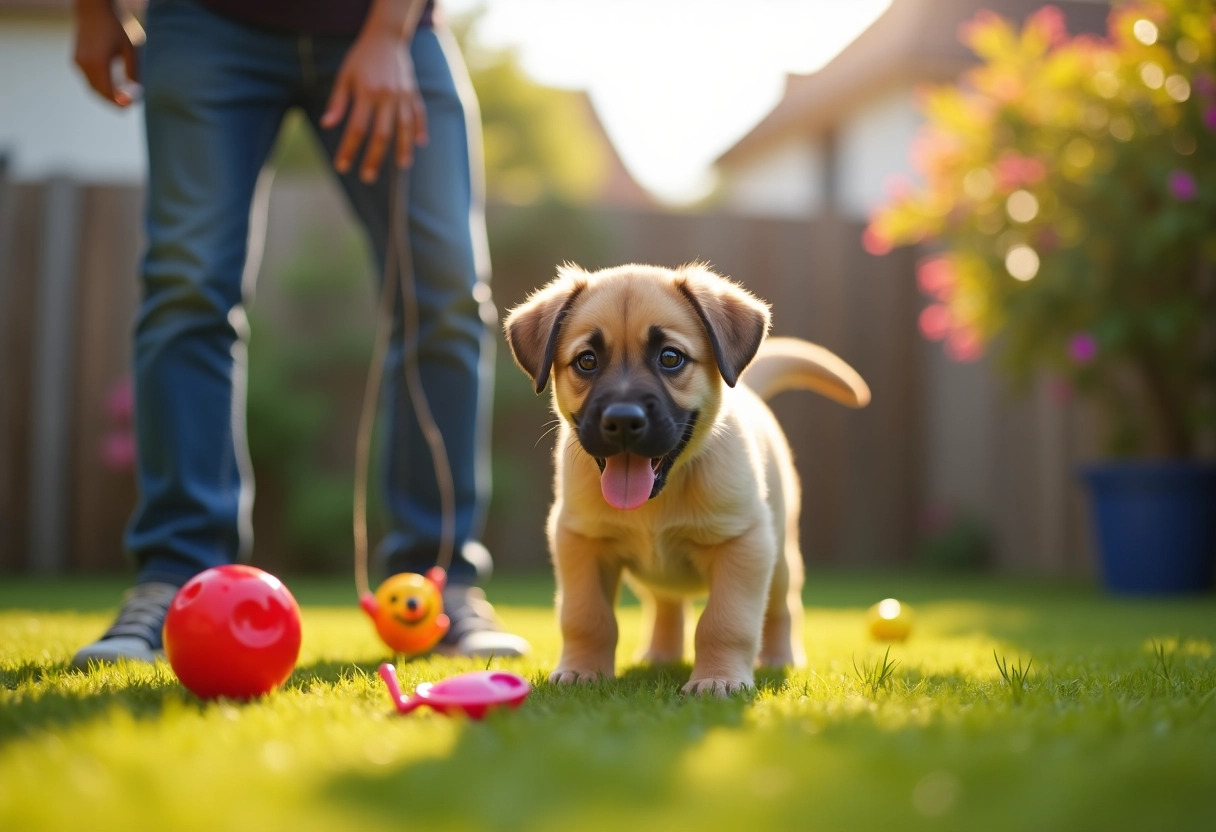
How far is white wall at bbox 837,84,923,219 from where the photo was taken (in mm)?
13469

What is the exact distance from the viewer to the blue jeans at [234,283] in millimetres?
2986

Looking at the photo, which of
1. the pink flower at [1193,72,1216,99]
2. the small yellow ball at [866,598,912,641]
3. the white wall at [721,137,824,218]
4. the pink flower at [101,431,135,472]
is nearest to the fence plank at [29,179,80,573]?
the pink flower at [101,431,135,472]

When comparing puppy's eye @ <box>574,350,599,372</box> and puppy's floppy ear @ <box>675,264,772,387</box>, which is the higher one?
puppy's floppy ear @ <box>675,264,772,387</box>

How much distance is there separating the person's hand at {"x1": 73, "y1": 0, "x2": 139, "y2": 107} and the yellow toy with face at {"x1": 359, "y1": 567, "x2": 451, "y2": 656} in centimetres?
178

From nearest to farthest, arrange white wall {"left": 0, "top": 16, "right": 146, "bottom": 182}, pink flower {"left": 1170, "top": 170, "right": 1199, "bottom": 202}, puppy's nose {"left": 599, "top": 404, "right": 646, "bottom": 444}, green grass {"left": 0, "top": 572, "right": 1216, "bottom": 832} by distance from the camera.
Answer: green grass {"left": 0, "top": 572, "right": 1216, "bottom": 832}, puppy's nose {"left": 599, "top": 404, "right": 646, "bottom": 444}, pink flower {"left": 1170, "top": 170, "right": 1199, "bottom": 202}, white wall {"left": 0, "top": 16, "right": 146, "bottom": 182}

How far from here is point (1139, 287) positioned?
20.5ft

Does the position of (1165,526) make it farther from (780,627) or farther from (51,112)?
(51,112)

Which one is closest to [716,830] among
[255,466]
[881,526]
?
[255,466]

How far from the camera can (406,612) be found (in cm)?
279

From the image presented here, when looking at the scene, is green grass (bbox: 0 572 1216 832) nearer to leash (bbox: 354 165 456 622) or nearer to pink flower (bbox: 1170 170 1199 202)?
leash (bbox: 354 165 456 622)

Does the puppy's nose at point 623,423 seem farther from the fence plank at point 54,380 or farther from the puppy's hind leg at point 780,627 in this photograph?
the fence plank at point 54,380

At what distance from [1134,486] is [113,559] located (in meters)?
6.66

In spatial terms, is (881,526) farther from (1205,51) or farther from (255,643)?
(255,643)

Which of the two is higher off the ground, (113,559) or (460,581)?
(460,581)
